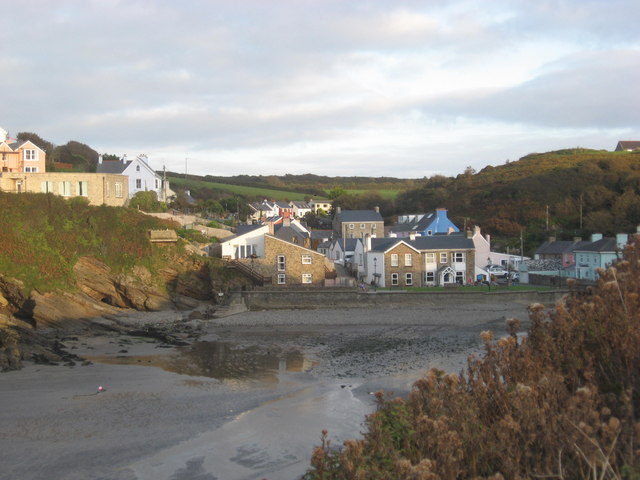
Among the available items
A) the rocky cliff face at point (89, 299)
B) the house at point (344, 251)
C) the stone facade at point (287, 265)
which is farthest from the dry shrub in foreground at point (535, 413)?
the house at point (344, 251)

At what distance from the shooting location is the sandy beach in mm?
12922

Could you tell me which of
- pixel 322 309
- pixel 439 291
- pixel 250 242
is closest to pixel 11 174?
pixel 250 242

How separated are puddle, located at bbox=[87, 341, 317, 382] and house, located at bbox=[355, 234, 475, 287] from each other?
1775cm

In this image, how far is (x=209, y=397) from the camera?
1806 cm

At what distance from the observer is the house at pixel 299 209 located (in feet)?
315

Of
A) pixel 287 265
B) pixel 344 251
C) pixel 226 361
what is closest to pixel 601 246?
pixel 344 251

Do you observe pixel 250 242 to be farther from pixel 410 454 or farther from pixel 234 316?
pixel 410 454

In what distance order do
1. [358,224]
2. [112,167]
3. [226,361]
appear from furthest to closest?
[358,224], [112,167], [226,361]

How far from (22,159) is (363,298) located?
28.1 meters

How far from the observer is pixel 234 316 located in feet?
112

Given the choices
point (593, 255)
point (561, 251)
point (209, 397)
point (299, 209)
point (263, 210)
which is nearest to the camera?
point (209, 397)

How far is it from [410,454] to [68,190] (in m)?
41.7

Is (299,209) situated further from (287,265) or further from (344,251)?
(287,265)

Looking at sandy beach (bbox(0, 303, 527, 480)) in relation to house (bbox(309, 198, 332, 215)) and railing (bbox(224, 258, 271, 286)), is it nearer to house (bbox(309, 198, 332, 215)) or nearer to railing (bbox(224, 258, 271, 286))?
railing (bbox(224, 258, 271, 286))
